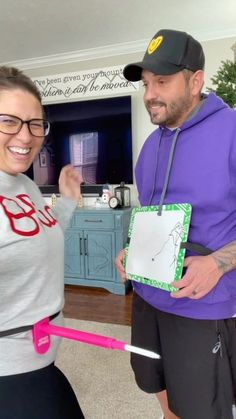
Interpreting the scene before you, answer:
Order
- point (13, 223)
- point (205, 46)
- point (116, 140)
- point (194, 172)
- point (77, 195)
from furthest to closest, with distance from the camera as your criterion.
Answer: point (116, 140) < point (205, 46) < point (77, 195) < point (194, 172) < point (13, 223)

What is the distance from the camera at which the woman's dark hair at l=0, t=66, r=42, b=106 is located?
773 millimetres

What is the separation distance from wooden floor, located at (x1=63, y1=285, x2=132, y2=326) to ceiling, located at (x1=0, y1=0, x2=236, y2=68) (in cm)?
249

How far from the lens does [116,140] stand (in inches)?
145

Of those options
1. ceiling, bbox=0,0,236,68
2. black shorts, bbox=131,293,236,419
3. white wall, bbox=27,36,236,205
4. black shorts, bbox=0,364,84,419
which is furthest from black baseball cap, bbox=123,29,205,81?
white wall, bbox=27,36,236,205

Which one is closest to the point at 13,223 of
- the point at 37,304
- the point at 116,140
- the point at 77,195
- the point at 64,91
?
the point at 37,304

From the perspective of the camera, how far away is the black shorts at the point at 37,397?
0.70m

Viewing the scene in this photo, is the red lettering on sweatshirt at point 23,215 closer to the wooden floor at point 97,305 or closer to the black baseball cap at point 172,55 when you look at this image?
the black baseball cap at point 172,55

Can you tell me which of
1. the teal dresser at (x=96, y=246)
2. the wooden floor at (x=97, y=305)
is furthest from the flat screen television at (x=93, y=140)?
the wooden floor at (x=97, y=305)

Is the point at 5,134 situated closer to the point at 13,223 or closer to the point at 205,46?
the point at 13,223

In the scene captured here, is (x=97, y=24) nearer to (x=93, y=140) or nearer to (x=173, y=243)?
(x=93, y=140)

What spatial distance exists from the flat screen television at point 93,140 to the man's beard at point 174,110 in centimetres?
252

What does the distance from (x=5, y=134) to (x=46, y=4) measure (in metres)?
2.33

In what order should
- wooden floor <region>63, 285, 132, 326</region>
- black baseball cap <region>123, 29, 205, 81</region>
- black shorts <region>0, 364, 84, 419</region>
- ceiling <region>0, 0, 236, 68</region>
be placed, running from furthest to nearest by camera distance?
wooden floor <region>63, 285, 132, 326</region> < ceiling <region>0, 0, 236, 68</region> < black baseball cap <region>123, 29, 205, 81</region> < black shorts <region>0, 364, 84, 419</region>

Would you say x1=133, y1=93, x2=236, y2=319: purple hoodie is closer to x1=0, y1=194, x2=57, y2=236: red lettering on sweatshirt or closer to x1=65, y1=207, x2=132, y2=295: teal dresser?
x1=0, y1=194, x2=57, y2=236: red lettering on sweatshirt
